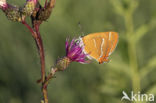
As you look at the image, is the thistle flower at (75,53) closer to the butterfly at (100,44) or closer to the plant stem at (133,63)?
the butterfly at (100,44)

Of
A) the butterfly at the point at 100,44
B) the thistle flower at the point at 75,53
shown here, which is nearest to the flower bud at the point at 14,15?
the thistle flower at the point at 75,53

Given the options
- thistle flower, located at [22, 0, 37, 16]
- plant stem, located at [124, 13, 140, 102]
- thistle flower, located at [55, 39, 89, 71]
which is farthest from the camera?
plant stem, located at [124, 13, 140, 102]

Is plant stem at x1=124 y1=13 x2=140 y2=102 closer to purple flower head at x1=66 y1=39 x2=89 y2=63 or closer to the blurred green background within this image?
the blurred green background

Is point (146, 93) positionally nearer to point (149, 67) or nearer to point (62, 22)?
point (149, 67)

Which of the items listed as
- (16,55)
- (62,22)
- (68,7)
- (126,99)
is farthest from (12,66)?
(126,99)

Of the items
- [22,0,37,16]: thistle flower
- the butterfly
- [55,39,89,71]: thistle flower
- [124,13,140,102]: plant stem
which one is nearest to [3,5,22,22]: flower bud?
[22,0,37,16]: thistle flower

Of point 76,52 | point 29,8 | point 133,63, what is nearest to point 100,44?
point 76,52
